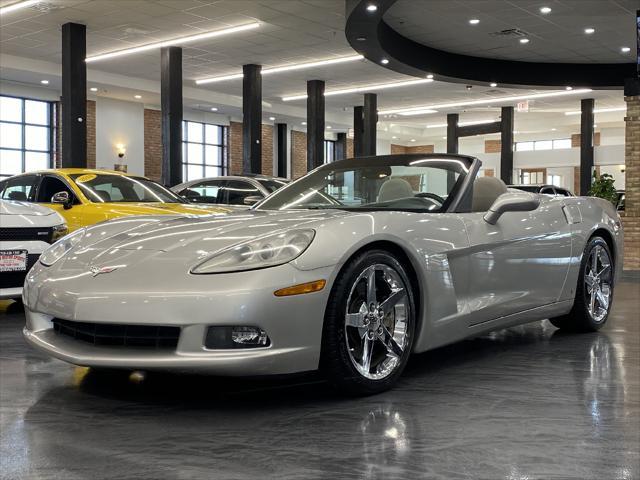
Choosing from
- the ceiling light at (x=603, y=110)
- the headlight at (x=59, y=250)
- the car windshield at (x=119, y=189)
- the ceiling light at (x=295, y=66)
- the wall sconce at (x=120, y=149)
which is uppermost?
the ceiling light at (x=603, y=110)

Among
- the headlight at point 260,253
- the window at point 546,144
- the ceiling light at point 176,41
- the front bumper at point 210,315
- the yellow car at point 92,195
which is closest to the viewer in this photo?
the front bumper at point 210,315

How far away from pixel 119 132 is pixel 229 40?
31.0 feet

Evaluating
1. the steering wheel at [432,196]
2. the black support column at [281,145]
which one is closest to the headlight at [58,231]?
the steering wheel at [432,196]

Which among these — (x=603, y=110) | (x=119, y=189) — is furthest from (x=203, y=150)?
(x=119, y=189)

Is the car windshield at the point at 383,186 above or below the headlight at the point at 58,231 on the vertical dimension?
above

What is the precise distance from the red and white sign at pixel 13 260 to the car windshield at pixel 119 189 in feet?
7.69

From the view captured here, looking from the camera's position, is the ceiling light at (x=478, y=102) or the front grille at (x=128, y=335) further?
the ceiling light at (x=478, y=102)

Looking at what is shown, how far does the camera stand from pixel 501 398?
3066mm

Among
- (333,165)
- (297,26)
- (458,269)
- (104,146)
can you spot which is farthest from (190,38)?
(458,269)

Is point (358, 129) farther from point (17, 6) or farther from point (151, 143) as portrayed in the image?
point (17, 6)

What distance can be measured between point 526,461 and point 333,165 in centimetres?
230

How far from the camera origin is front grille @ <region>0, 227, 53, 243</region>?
205 inches

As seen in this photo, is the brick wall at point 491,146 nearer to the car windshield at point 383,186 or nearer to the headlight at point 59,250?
the car windshield at point 383,186

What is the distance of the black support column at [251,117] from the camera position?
1958 centimetres
